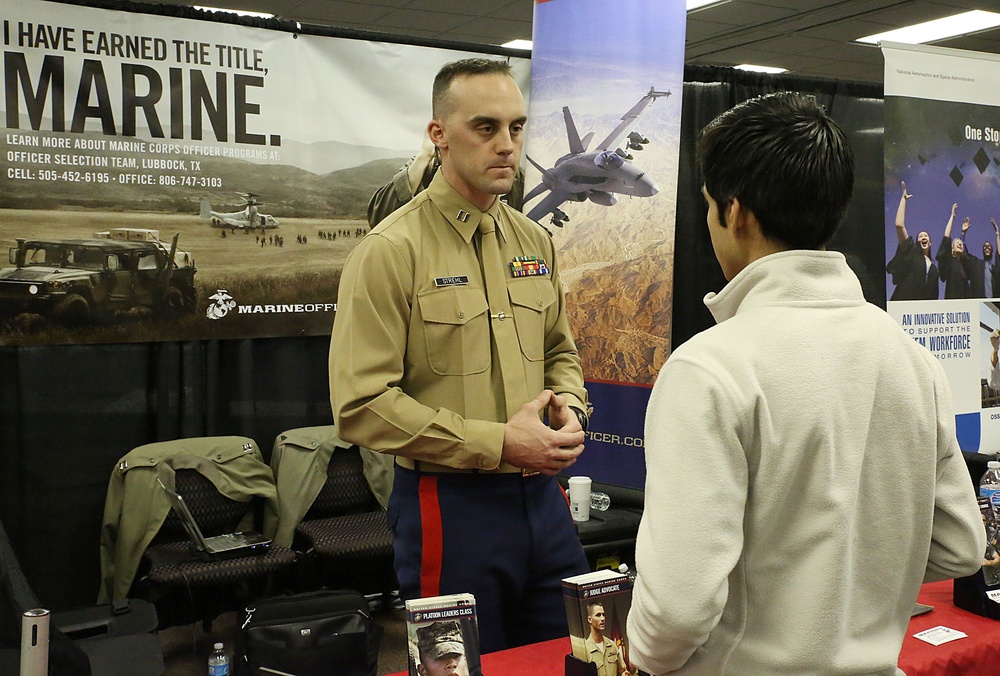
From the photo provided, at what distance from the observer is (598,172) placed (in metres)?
3.54

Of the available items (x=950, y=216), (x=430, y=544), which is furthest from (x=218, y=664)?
(x=950, y=216)

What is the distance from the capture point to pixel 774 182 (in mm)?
1066

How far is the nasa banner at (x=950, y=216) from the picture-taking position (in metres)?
3.74

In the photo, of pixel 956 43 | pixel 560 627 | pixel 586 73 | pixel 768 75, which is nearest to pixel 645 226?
pixel 586 73

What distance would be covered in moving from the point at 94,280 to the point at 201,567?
3.82ft

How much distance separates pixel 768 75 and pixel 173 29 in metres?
2.52

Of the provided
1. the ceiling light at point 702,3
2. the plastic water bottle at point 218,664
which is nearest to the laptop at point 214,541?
the plastic water bottle at point 218,664

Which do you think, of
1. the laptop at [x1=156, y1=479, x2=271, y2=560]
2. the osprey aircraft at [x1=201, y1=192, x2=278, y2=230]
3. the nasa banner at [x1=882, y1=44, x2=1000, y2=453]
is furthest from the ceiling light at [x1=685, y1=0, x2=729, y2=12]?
the laptop at [x1=156, y1=479, x2=271, y2=560]

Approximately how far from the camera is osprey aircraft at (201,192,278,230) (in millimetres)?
3828

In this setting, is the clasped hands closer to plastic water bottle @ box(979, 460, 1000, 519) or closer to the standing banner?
plastic water bottle @ box(979, 460, 1000, 519)

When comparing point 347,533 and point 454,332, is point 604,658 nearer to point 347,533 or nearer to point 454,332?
point 454,332

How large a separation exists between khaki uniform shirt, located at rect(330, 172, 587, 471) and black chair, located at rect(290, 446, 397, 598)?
183 cm

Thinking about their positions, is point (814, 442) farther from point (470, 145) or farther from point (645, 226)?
point (645, 226)

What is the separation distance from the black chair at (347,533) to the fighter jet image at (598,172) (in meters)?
1.41
